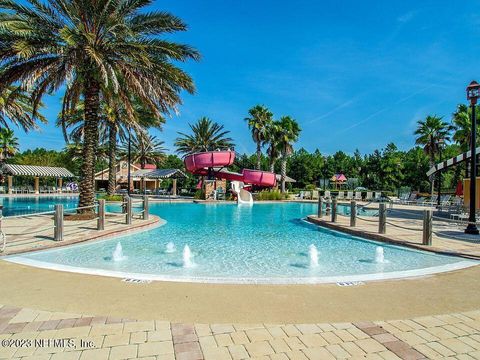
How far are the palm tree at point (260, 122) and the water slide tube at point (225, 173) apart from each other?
6.87m

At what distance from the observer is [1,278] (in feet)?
17.3

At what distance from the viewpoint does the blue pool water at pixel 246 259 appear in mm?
6121

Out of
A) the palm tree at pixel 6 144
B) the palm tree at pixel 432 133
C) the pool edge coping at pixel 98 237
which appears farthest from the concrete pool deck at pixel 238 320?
the palm tree at pixel 6 144

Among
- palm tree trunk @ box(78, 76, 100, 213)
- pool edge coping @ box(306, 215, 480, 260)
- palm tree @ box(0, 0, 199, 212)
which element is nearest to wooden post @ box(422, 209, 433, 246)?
pool edge coping @ box(306, 215, 480, 260)

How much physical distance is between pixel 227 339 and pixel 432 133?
36.4 metres

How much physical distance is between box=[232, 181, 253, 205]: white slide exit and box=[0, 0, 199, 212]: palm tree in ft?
48.2

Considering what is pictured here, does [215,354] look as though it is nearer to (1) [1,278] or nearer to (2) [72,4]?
(1) [1,278]

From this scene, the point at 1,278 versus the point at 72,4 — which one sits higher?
the point at 72,4

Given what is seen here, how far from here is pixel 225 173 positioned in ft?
104

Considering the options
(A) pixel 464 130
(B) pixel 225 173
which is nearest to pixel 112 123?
(B) pixel 225 173

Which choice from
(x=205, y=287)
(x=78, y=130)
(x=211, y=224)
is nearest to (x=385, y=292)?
(x=205, y=287)

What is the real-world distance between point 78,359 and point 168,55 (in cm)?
1308

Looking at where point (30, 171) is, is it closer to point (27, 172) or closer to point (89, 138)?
point (27, 172)

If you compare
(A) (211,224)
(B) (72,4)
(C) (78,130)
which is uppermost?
(B) (72,4)
